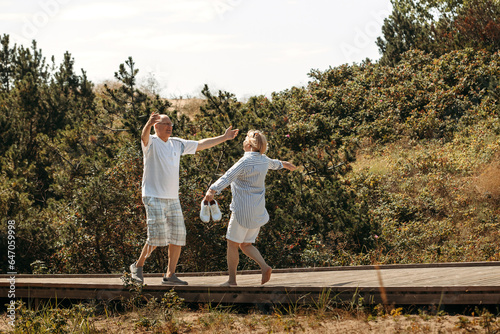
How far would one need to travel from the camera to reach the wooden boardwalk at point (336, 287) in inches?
222

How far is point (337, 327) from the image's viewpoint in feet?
18.7

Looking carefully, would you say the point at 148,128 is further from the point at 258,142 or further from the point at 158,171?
the point at 258,142

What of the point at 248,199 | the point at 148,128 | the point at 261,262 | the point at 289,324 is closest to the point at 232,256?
the point at 261,262

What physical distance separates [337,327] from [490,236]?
352 inches

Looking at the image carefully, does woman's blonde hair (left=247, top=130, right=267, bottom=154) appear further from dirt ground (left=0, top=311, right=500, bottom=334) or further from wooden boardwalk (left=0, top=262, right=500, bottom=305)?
dirt ground (left=0, top=311, right=500, bottom=334)

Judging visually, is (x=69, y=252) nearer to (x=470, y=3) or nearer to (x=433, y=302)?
(x=433, y=302)

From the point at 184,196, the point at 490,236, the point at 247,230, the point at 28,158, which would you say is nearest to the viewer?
the point at 247,230

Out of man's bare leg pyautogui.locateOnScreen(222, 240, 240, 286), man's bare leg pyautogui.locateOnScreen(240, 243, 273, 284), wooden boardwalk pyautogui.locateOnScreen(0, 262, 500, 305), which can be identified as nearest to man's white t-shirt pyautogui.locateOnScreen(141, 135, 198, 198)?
man's bare leg pyautogui.locateOnScreen(222, 240, 240, 286)

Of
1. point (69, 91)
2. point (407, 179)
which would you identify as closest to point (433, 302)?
point (407, 179)

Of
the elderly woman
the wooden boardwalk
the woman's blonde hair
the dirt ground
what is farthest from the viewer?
the woman's blonde hair

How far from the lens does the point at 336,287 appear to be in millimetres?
6098

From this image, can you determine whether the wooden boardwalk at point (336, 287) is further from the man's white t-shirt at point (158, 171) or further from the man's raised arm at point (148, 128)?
the man's raised arm at point (148, 128)

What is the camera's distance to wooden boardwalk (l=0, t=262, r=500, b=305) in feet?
18.5

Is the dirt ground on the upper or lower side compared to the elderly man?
lower
